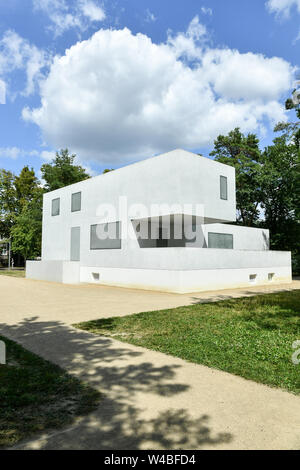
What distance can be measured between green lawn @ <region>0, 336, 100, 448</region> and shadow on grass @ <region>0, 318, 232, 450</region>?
0.19 meters

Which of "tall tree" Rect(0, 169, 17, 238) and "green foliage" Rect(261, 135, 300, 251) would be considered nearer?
"green foliage" Rect(261, 135, 300, 251)

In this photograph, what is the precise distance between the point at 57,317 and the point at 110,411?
598cm

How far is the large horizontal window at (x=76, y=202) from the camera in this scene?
24.4 m

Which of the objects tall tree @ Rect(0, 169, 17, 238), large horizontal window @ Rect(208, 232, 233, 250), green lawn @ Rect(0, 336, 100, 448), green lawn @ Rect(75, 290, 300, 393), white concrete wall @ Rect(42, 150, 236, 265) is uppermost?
tall tree @ Rect(0, 169, 17, 238)

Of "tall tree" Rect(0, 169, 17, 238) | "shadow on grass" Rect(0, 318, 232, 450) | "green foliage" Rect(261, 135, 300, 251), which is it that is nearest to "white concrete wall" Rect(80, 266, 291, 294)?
"shadow on grass" Rect(0, 318, 232, 450)

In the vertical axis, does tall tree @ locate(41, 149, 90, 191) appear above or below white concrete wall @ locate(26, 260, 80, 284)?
above

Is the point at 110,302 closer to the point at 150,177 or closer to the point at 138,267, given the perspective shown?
the point at 138,267

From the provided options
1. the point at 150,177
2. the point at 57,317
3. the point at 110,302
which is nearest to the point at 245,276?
the point at 150,177

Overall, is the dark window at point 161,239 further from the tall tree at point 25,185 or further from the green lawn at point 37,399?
the tall tree at point 25,185

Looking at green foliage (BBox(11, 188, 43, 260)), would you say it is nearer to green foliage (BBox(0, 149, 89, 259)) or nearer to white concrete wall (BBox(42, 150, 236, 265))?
green foliage (BBox(0, 149, 89, 259))

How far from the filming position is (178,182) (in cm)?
1688

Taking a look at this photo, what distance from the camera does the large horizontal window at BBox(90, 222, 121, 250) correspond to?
2062 centimetres

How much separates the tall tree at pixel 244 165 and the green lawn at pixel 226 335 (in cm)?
2554

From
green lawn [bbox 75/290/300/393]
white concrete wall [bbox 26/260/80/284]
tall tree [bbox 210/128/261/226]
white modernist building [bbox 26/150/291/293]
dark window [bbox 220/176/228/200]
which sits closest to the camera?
green lawn [bbox 75/290/300/393]
